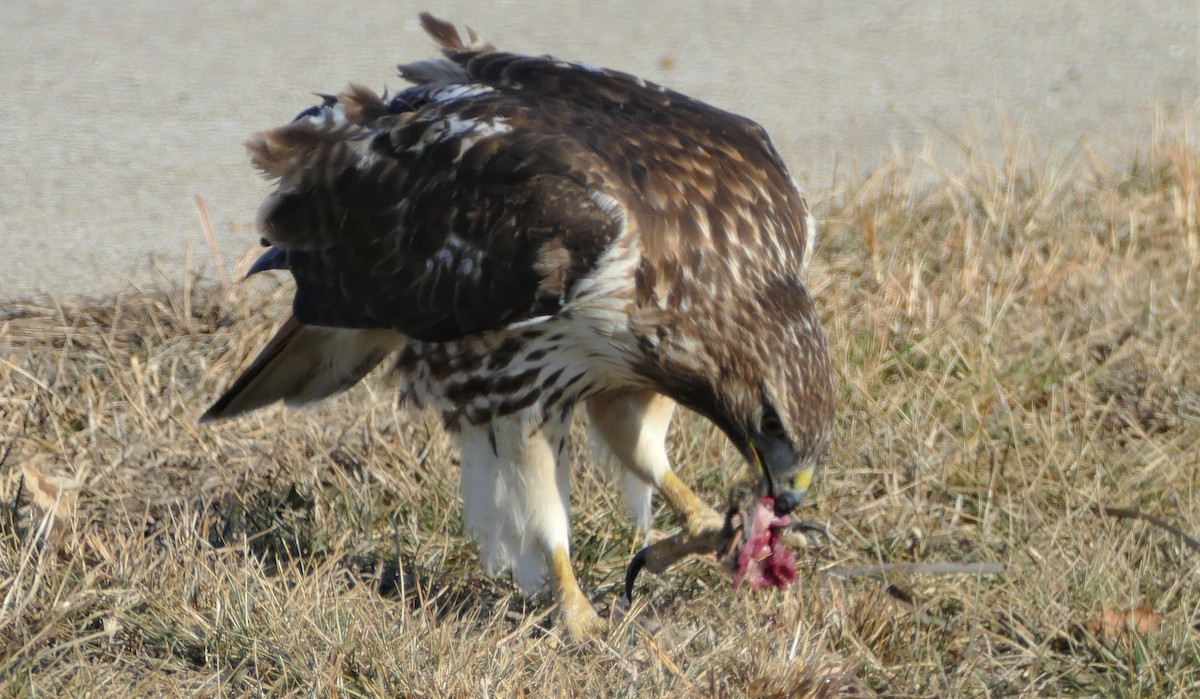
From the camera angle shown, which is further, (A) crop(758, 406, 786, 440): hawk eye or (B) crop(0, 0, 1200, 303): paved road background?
(B) crop(0, 0, 1200, 303): paved road background

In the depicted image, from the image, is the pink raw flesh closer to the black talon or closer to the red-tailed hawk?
the red-tailed hawk

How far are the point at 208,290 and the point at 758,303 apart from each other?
2072mm

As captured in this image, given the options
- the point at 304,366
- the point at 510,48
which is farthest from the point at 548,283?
the point at 510,48

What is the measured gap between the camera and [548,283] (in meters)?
3.38

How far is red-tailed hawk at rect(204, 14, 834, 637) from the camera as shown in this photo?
11.1 feet

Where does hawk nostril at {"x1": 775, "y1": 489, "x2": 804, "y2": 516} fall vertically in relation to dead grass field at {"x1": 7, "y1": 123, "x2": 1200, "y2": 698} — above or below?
above

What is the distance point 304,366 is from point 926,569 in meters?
1.68

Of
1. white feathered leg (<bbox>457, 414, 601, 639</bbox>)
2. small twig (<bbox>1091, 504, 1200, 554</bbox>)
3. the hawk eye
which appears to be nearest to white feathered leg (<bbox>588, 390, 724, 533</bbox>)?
white feathered leg (<bbox>457, 414, 601, 639</bbox>)

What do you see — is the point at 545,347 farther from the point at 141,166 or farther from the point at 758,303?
the point at 141,166

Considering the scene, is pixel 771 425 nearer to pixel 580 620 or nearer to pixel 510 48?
pixel 580 620

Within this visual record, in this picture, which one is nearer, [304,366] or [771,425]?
[771,425]

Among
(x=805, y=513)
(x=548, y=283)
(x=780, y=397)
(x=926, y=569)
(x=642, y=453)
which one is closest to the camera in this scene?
(x=780, y=397)

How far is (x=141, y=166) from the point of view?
20.3ft

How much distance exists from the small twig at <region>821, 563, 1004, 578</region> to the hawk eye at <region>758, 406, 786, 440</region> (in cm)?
65
